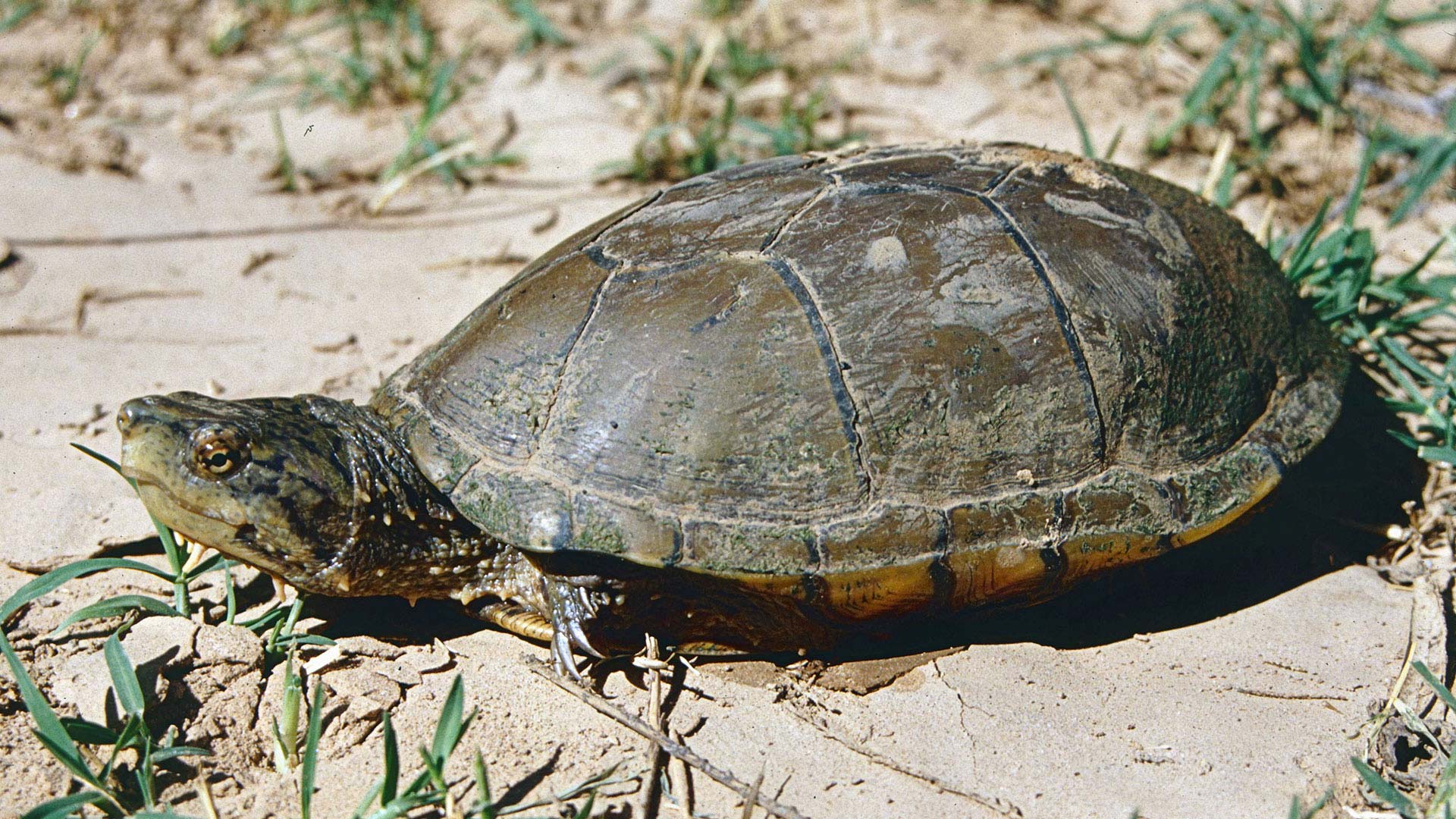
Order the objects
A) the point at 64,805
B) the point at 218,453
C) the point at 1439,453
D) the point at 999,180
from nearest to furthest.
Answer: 1. the point at 64,805
2. the point at 218,453
3. the point at 999,180
4. the point at 1439,453

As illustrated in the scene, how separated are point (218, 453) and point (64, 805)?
0.81 m

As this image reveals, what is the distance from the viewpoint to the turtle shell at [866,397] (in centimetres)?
264

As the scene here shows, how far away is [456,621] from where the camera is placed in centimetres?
304

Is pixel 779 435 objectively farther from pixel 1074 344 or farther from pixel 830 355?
pixel 1074 344

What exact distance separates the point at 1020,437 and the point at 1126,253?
0.65 meters

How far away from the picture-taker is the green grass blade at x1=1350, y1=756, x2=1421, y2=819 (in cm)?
239

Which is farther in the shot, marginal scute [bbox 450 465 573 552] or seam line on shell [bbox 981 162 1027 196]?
seam line on shell [bbox 981 162 1027 196]

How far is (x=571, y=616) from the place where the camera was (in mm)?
2771

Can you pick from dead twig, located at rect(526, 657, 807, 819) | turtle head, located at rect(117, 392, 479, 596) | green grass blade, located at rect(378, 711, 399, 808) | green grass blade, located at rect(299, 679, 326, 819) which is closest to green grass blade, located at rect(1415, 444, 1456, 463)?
dead twig, located at rect(526, 657, 807, 819)

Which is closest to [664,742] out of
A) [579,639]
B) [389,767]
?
[579,639]

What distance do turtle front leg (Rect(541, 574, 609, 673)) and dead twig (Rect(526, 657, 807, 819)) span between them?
0.04 meters

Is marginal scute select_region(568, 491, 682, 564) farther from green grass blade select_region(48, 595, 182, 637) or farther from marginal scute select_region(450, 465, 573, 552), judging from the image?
green grass blade select_region(48, 595, 182, 637)

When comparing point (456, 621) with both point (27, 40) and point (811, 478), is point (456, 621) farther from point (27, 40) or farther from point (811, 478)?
point (27, 40)

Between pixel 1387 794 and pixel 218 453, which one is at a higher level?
pixel 218 453
